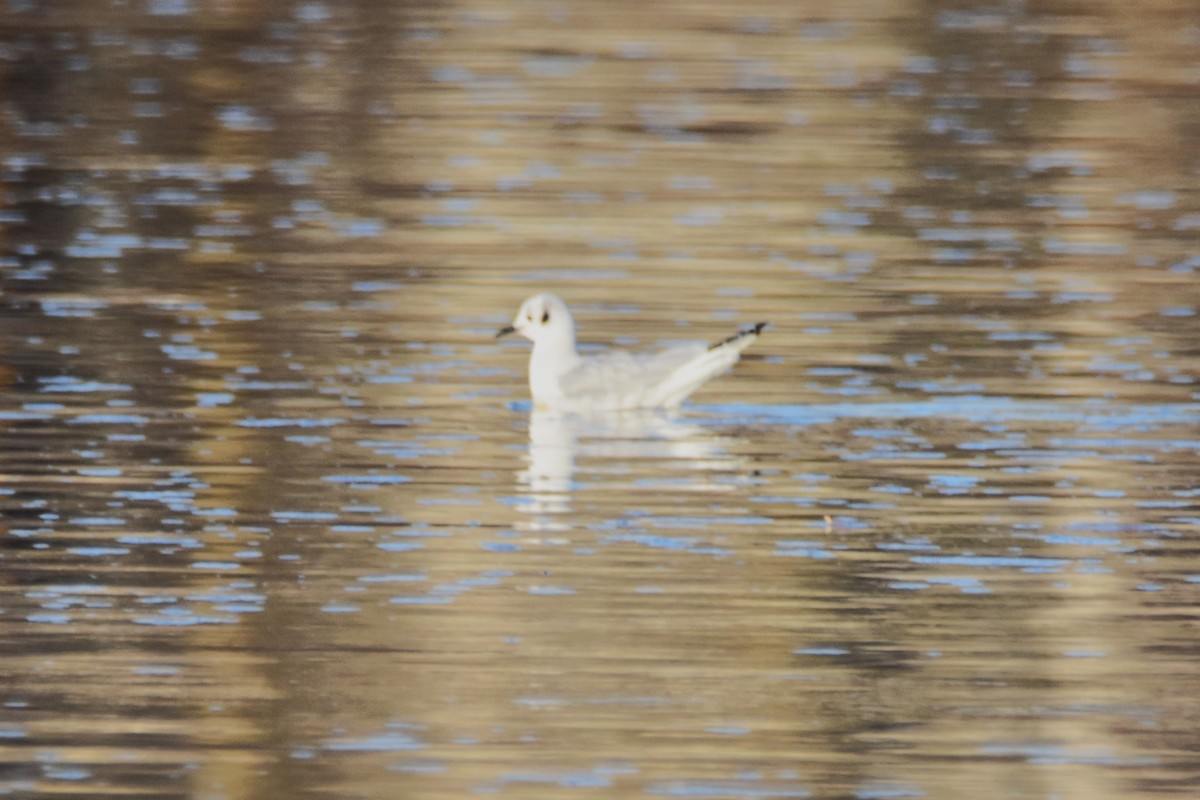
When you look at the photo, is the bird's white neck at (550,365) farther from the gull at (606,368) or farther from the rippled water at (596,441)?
the rippled water at (596,441)

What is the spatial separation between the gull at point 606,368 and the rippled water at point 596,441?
0.18 m

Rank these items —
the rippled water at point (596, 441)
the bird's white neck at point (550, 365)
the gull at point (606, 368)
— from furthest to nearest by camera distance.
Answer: the bird's white neck at point (550, 365), the gull at point (606, 368), the rippled water at point (596, 441)

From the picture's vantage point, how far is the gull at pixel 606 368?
13.3 meters

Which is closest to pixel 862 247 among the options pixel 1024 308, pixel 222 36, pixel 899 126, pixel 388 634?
pixel 1024 308

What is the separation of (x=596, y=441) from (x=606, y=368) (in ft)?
2.42

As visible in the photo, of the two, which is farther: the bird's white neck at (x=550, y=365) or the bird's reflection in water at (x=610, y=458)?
the bird's white neck at (x=550, y=365)

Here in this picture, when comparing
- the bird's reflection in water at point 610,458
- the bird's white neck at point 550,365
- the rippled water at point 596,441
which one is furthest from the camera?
the bird's white neck at point 550,365

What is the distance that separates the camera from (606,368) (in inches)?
542

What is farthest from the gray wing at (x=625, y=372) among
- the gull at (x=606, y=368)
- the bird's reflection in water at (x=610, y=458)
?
the bird's reflection in water at (x=610, y=458)

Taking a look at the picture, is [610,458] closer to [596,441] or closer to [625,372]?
[596,441]

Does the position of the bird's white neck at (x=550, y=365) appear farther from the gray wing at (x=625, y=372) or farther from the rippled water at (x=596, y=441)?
the rippled water at (x=596, y=441)

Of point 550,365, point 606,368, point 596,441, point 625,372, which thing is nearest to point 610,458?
point 596,441

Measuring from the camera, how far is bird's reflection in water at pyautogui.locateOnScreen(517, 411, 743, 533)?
11469 millimetres

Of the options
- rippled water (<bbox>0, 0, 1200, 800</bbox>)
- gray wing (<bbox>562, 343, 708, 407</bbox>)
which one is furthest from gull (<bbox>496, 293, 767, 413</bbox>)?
rippled water (<bbox>0, 0, 1200, 800</bbox>)
